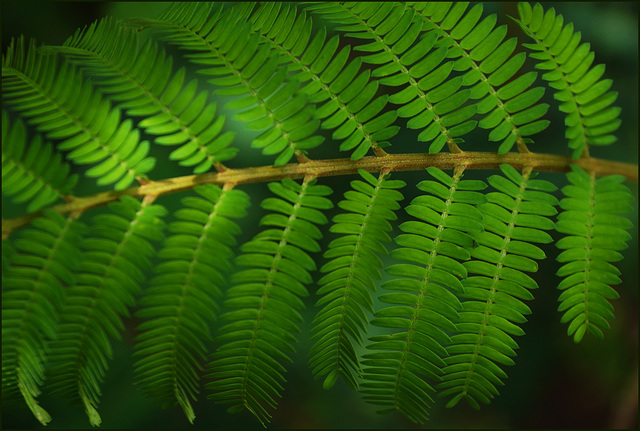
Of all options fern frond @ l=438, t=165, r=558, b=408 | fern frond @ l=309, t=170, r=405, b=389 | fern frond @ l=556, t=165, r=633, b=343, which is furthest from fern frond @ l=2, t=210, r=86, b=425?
fern frond @ l=556, t=165, r=633, b=343

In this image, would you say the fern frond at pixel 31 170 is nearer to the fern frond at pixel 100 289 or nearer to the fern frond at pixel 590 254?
the fern frond at pixel 100 289

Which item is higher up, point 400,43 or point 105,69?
point 400,43

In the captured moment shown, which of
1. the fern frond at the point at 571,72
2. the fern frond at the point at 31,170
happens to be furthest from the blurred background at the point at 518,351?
the fern frond at the point at 571,72

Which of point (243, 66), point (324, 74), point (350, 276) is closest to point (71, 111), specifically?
point (243, 66)

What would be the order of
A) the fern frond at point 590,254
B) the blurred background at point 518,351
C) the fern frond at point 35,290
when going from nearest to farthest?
1. the fern frond at point 35,290
2. the fern frond at point 590,254
3. the blurred background at point 518,351

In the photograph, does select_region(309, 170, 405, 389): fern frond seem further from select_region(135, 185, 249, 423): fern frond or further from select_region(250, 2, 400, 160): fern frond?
select_region(135, 185, 249, 423): fern frond

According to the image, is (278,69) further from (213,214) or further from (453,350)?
(453,350)

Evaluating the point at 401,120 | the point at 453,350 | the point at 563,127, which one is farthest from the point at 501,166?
the point at 563,127
